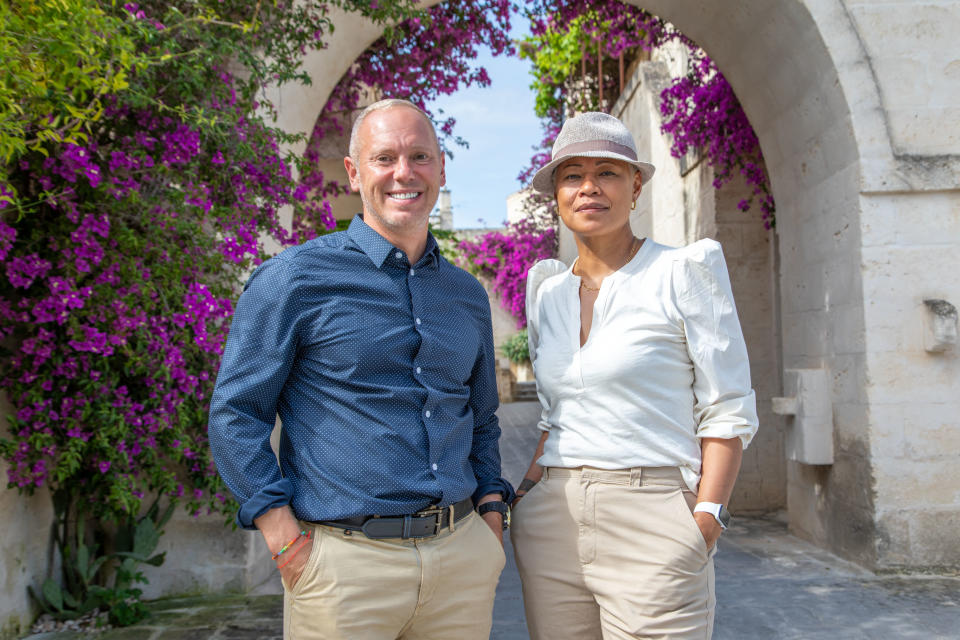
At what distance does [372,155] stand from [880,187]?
357cm

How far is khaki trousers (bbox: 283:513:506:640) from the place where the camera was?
1.64 meters

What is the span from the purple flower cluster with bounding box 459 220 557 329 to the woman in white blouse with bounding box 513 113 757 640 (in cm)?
1119

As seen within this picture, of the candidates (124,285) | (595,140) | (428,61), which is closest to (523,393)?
(428,61)

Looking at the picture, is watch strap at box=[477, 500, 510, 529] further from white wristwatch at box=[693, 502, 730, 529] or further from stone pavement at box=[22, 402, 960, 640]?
stone pavement at box=[22, 402, 960, 640]

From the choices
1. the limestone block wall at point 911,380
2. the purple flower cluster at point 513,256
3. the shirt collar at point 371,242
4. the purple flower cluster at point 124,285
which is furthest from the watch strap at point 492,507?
the purple flower cluster at point 513,256

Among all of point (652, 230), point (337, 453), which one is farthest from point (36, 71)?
point (652, 230)

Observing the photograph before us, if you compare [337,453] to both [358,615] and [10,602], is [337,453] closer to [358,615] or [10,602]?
[358,615]

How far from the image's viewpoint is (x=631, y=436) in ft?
5.99

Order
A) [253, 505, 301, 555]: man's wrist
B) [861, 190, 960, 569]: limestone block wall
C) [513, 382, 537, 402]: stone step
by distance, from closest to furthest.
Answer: [253, 505, 301, 555]: man's wrist
[861, 190, 960, 569]: limestone block wall
[513, 382, 537, 402]: stone step

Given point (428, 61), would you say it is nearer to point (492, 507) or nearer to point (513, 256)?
point (492, 507)

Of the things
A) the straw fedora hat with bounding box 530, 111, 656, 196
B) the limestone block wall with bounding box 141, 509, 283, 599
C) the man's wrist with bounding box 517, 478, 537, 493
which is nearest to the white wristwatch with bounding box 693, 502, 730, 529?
the man's wrist with bounding box 517, 478, 537, 493

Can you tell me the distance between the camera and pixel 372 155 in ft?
6.08

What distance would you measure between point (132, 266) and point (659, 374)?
237 cm

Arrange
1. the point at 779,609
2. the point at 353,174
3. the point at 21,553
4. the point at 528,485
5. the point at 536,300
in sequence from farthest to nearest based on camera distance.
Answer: the point at 779,609
the point at 21,553
the point at 536,300
the point at 528,485
the point at 353,174
